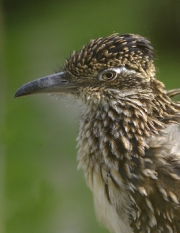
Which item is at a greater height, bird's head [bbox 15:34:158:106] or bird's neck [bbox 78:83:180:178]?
bird's head [bbox 15:34:158:106]

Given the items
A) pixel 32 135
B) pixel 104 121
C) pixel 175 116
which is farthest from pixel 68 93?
pixel 32 135

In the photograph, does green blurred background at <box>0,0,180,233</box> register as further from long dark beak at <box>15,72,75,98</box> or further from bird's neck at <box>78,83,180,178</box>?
bird's neck at <box>78,83,180,178</box>

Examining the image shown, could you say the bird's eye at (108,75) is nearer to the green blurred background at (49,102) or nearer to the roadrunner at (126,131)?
the roadrunner at (126,131)

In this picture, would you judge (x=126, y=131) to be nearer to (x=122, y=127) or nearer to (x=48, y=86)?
(x=122, y=127)

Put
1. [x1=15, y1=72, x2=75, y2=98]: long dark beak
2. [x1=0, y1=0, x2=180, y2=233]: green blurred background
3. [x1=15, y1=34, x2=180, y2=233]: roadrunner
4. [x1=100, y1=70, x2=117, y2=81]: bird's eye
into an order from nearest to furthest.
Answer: [x1=15, y1=34, x2=180, y2=233]: roadrunner < [x1=100, y1=70, x2=117, y2=81]: bird's eye < [x1=15, y1=72, x2=75, y2=98]: long dark beak < [x1=0, y1=0, x2=180, y2=233]: green blurred background

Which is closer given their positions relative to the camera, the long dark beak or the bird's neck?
the bird's neck

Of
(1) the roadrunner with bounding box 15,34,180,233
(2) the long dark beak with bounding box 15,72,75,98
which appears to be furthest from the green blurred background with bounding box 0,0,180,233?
(1) the roadrunner with bounding box 15,34,180,233

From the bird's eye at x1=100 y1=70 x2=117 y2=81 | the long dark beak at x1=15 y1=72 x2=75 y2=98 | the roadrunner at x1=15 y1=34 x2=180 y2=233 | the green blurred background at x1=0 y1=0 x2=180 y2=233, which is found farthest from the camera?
the green blurred background at x1=0 y1=0 x2=180 y2=233

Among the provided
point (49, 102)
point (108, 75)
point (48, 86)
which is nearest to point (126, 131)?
point (108, 75)
